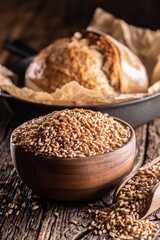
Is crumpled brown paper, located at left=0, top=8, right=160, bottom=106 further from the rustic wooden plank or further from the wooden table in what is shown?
the rustic wooden plank

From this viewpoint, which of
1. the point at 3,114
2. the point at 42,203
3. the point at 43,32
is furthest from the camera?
the point at 43,32

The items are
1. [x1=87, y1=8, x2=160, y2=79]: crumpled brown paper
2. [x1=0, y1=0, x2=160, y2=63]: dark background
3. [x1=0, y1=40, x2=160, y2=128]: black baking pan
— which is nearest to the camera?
[x1=0, y1=40, x2=160, y2=128]: black baking pan

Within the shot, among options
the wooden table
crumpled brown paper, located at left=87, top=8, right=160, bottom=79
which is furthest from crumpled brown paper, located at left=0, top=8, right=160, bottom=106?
the wooden table

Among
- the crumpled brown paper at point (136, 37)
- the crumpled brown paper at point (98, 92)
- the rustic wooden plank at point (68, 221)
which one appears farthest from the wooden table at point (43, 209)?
the crumpled brown paper at point (136, 37)

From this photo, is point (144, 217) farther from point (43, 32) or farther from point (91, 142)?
point (43, 32)

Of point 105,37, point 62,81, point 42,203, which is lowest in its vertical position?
point 42,203

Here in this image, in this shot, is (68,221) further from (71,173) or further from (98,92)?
(98,92)

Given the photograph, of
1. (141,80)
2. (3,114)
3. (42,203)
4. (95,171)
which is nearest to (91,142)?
(95,171)
